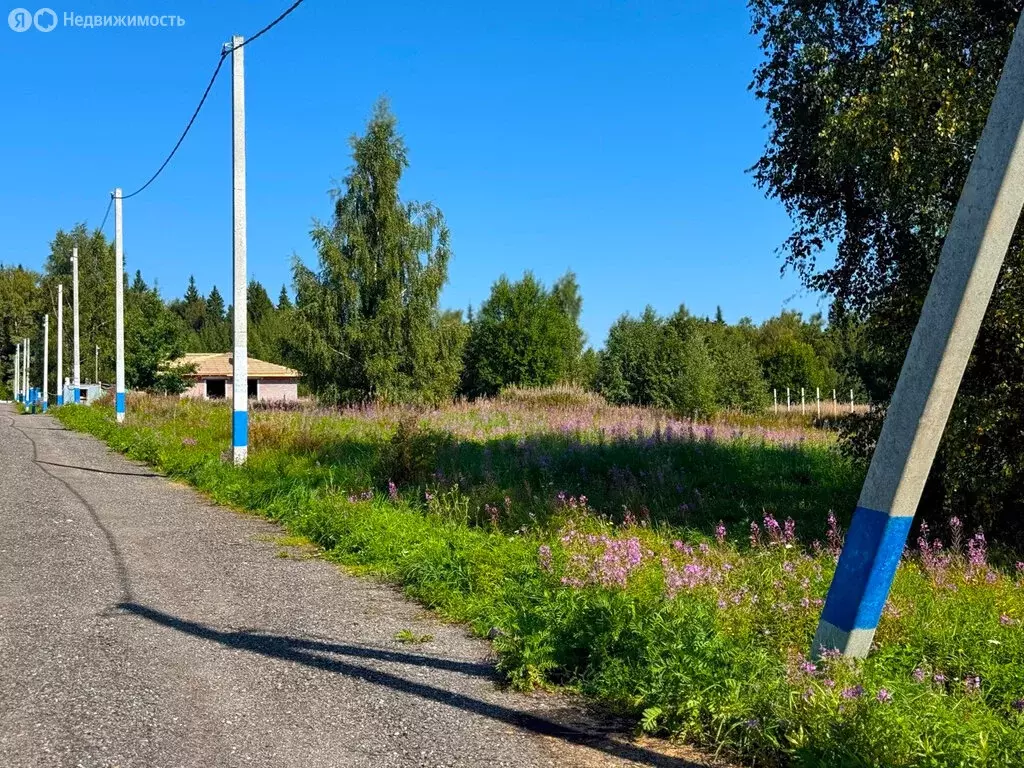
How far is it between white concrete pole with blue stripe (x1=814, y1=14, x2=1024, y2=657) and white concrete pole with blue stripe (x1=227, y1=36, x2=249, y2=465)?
39.3 feet

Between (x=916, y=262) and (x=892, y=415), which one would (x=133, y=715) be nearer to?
(x=892, y=415)

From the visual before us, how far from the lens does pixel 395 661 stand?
5.44 meters

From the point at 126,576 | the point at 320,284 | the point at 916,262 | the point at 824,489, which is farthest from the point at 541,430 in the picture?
the point at 320,284

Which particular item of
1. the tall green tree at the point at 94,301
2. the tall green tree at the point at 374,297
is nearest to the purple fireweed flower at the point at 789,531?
the tall green tree at the point at 374,297

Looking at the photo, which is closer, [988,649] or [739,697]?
[739,697]

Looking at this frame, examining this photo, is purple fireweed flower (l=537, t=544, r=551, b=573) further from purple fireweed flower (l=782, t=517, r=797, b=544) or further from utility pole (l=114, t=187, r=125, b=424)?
utility pole (l=114, t=187, r=125, b=424)

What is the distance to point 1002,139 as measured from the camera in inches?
153

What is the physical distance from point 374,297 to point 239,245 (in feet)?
86.5

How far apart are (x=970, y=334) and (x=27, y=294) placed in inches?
4513

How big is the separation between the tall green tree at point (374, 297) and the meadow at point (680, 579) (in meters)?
25.3

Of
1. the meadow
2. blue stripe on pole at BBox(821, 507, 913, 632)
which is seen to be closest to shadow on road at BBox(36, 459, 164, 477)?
the meadow

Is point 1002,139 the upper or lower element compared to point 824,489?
upper

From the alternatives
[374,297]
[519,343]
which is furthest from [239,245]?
[519,343]

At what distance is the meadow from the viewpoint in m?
4.02
